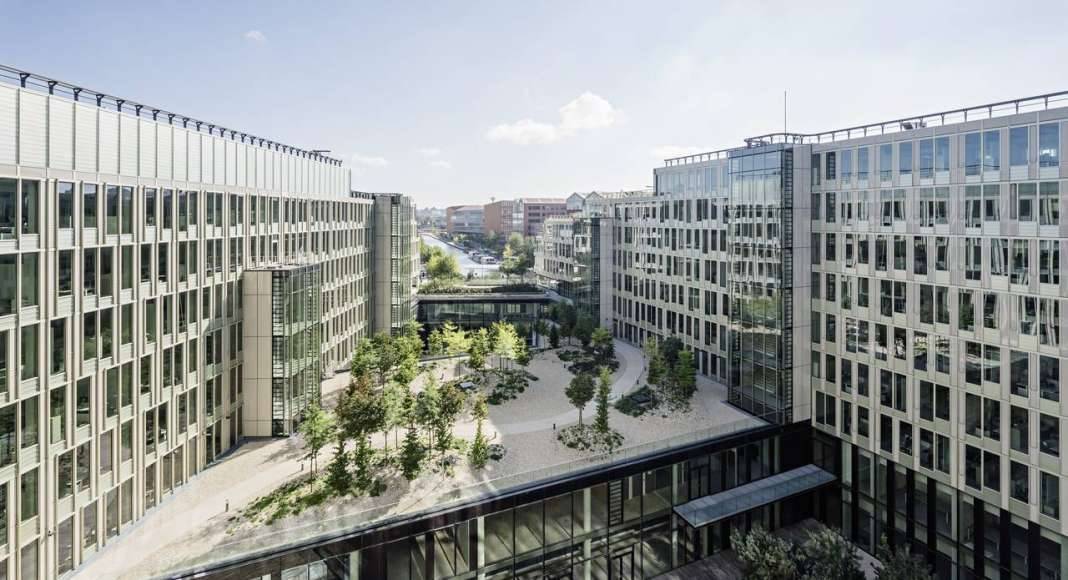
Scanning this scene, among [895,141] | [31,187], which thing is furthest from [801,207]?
[31,187]

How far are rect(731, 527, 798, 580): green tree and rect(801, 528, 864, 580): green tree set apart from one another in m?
0.80

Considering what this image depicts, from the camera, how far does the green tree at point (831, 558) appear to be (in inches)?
945

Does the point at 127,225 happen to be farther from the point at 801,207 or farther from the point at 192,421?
the point at 801,207

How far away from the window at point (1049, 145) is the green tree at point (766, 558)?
1886 cm

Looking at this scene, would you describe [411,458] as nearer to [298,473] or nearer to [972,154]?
[298,473]

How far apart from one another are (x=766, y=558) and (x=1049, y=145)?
2020cm

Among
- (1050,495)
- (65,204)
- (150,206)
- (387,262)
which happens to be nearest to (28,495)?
(65,204)

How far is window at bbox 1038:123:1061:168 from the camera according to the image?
22094mm

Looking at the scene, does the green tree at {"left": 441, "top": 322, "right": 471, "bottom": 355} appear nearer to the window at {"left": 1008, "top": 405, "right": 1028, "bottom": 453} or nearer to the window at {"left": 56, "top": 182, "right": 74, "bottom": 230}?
the window at {"left": 56, "top": 182, "right": 74, "bottom": 230}

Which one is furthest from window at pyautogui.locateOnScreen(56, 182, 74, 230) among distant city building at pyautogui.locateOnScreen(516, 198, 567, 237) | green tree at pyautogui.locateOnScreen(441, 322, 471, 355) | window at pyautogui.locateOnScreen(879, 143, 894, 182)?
distant city building at pyautogui.locateOnScreen(516, 198, 567, 237)

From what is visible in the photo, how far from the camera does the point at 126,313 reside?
2297cm

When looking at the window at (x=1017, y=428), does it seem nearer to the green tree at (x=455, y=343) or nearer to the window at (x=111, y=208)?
the green tree at (x=455, y=343)

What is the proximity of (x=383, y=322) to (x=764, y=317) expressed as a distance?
113 ft

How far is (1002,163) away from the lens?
23.8 metres
